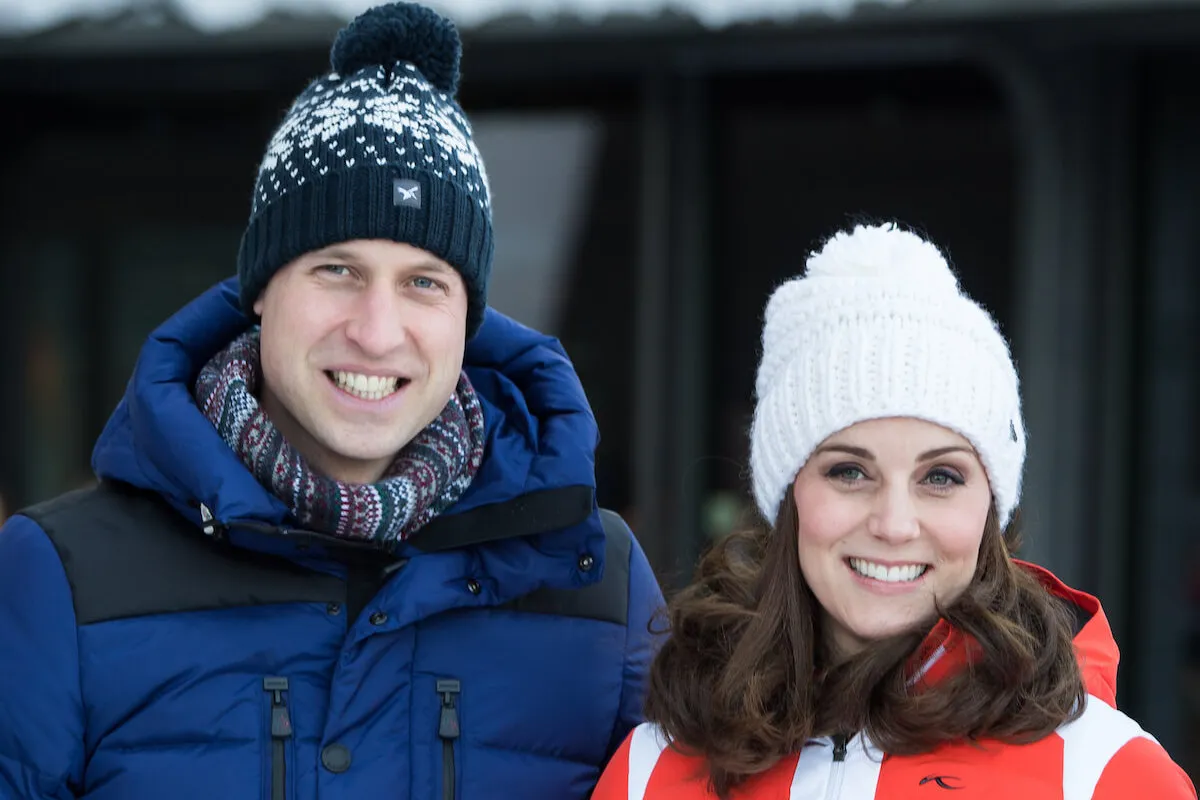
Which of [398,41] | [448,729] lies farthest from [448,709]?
[398,41]

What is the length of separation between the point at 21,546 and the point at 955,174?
3.55 m

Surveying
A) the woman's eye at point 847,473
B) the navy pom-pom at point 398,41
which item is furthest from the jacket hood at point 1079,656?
the navy pom-pom at point 398,41

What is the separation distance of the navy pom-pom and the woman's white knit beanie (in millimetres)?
692

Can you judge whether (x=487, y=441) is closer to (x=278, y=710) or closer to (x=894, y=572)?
(x=278, y=710)

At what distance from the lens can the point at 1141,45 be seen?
416 centimetres

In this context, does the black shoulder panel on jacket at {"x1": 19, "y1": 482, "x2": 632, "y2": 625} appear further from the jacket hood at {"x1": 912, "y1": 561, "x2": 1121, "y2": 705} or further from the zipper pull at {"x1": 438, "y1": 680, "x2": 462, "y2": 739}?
the jacket hood at {"x1": 912, "y1": 561, "x2": 1121, "y2": 705}

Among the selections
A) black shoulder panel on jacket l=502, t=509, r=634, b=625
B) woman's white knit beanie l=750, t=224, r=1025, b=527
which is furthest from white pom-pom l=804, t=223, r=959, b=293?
black shoulder panel on jacket l=502, t=509, r=634, b=625

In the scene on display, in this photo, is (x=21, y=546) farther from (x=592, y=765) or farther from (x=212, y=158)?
(x=212, y=158)

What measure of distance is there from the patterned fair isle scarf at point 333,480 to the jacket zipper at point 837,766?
0.69 metres

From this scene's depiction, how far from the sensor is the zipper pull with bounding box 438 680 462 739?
2088 mm

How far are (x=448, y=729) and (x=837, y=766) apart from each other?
0.58m

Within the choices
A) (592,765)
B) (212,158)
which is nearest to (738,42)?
(212,158)

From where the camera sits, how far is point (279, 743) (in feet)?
6.60

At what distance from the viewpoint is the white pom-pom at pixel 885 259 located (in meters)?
2.02
